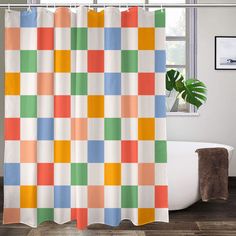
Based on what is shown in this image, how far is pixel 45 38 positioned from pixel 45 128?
53 centimetres

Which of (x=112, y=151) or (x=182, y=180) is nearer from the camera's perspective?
(x=112, y=151)

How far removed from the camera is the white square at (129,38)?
2588 mm

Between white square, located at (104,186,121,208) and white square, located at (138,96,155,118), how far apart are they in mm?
462

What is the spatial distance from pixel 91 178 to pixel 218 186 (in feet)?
4.98

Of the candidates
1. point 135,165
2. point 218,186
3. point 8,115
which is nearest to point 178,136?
point 218,186

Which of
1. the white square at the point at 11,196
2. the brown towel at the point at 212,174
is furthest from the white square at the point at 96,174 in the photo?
the brown towel at the point at 212,174

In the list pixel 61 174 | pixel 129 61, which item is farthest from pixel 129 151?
pixel 129 61

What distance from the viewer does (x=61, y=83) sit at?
2584 millimetres

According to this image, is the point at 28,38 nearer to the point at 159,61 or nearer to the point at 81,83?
the point at 81,83

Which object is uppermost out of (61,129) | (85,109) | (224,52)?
(224,52)

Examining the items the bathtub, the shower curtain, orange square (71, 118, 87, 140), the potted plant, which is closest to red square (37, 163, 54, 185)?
the shower curtain

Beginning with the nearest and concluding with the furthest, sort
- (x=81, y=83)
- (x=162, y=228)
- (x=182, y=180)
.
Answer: (x=81, y=83), (x=162, y=228), (x=182, y=180)

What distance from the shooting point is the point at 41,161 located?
2.61 m

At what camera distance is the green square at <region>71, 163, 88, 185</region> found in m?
2.58
